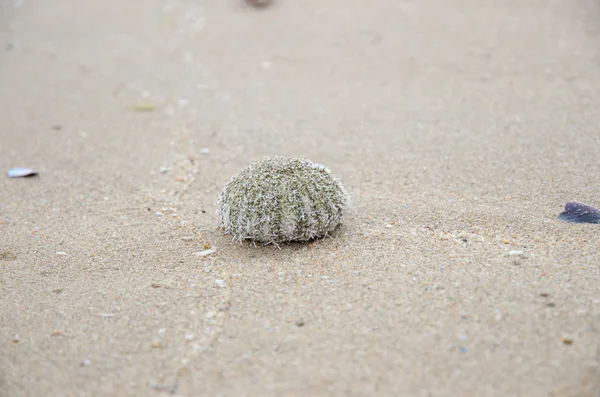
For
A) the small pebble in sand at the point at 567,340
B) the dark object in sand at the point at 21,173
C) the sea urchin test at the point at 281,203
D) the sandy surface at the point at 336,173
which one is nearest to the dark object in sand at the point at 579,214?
the sandy surface at the point at 336,173

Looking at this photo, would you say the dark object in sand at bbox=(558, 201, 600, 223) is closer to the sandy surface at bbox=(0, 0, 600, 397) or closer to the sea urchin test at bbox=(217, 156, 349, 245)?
the sandy surface at bbox=(0, 0, 600, 397)

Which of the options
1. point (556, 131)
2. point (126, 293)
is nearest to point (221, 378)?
point (126, 293)

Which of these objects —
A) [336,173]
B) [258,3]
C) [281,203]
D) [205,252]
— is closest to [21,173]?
[205,252]

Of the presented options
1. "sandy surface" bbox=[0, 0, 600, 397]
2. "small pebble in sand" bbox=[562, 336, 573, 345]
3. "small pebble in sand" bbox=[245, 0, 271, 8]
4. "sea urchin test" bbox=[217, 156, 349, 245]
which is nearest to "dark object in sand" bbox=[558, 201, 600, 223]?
"sandy surface" bbox=[0, 0, 600, 397]

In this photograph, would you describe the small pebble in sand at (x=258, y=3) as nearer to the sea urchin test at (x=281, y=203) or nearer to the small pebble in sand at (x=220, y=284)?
the sea urchin test at (x=281, y=203)

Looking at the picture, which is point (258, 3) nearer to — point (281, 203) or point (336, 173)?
point (336, 173)

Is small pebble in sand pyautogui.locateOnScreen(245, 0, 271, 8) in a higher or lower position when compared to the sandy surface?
higher
